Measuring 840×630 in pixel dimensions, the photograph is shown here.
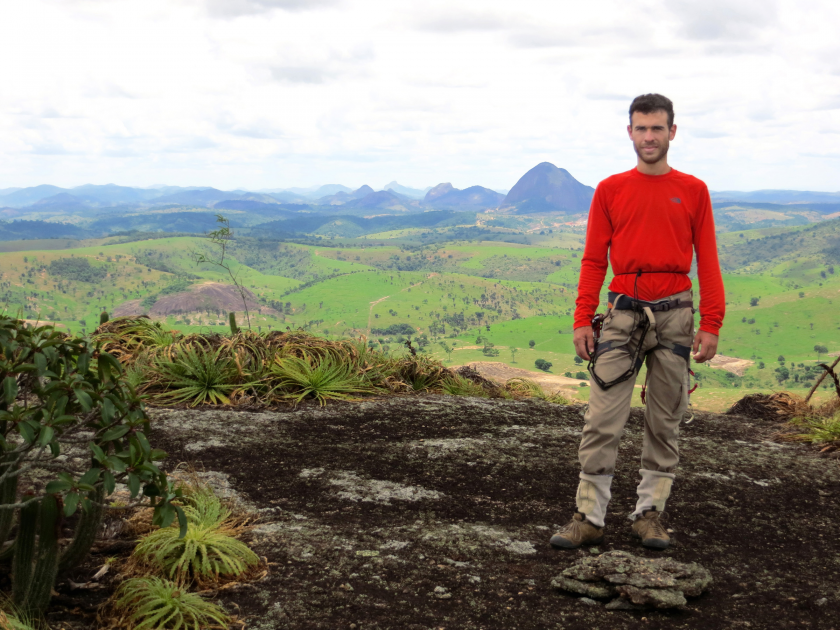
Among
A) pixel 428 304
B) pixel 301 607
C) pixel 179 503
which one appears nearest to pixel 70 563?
pixel 179 503

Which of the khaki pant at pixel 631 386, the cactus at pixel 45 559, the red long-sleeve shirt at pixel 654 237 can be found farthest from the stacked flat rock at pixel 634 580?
the cactus at pixel 45 559

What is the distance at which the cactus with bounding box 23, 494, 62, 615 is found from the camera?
285 cm

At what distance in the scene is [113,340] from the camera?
28.8ft

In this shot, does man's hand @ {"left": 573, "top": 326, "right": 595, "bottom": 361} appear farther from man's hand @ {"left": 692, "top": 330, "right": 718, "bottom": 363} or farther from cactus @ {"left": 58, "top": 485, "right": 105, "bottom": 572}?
cactus @ {"left": 58, "top": 485, "right": 105, "bottom": 572}

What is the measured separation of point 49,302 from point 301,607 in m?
165

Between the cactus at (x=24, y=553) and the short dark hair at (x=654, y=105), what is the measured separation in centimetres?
384

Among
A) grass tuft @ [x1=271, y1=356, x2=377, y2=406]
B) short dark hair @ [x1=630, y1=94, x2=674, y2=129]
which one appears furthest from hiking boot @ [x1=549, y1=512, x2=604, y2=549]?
grass tuft @ [x1=271, y1=356, x2=377, y2=406]

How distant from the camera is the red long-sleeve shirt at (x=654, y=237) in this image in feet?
12.8

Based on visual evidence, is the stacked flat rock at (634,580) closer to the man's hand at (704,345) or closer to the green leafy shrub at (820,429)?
the man's hand at (704,345)

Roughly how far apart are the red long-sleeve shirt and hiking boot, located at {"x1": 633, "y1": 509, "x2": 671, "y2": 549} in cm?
122

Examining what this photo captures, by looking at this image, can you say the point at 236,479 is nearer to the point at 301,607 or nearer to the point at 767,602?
the point at 301,607

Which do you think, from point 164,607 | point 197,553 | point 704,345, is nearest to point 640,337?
point 704,345

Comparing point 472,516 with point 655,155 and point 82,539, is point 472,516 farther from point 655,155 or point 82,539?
point 655,155

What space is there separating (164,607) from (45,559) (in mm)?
570
